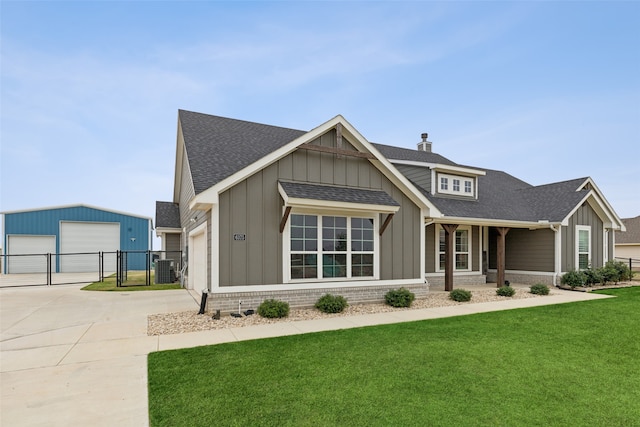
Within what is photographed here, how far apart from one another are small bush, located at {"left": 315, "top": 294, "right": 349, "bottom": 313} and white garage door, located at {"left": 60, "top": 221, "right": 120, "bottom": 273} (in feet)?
65.4

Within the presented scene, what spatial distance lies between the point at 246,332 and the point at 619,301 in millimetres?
11848

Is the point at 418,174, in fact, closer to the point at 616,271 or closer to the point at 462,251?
the point at 462,251

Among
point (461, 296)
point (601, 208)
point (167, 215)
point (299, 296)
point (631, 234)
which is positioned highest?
point (601, 208)

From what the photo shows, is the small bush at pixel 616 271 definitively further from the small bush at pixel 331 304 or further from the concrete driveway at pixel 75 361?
the concrete driveway at pixel 75 361

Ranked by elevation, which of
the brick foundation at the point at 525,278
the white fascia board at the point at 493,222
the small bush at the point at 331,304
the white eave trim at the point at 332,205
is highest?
the white eave trim at the point at 332,205

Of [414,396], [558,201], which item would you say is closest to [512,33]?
[558,201]

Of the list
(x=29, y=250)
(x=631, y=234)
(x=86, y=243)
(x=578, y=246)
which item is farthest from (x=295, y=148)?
(x=631, y=234)

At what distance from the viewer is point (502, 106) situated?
1878 cm

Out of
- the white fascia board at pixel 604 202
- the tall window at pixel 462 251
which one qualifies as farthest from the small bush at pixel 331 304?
the white fascia board at pixel 604 202

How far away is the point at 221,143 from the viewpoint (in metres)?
11.2

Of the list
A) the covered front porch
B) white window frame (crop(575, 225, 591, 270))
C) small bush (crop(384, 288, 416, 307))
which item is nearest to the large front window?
small bush (crop(384, 288, 416, 307))

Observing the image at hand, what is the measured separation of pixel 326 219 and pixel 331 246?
2.65 feet

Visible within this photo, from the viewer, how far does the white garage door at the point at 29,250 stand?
20.9 metres

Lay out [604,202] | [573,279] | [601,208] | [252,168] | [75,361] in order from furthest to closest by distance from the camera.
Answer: [604,202]
[601,208]
[573,279]
[252,168]
[75,361]
